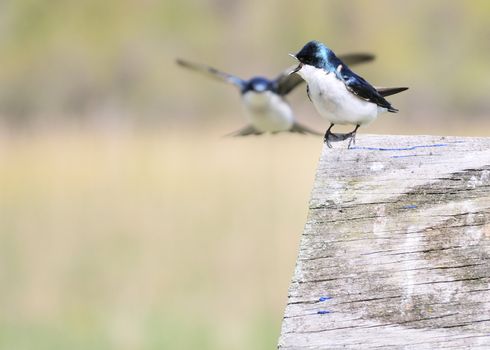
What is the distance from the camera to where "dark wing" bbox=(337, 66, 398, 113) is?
285cm

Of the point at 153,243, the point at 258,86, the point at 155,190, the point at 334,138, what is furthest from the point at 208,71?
the point at 334,138

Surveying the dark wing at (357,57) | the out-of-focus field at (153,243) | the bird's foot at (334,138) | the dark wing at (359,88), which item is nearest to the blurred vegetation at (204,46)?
the out-of-focus field at (153,243)

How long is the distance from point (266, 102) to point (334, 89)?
3655 millimetres

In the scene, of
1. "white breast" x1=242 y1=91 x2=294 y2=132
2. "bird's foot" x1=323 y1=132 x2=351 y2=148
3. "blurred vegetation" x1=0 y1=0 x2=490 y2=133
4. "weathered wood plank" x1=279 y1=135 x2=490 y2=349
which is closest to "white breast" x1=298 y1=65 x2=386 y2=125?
"bird's foot" x1=323 y1=132 x2=351 y2=148

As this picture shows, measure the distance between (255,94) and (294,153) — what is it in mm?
2907

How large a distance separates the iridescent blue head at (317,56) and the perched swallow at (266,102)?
3058 millimetres

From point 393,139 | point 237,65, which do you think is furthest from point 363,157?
point 237,65

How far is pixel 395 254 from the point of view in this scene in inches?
62.3

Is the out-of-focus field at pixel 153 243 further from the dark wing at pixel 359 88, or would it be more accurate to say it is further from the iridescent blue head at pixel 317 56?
the iridescent blue head at pixel 317 56

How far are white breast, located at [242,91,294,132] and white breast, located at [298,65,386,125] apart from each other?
131 inches

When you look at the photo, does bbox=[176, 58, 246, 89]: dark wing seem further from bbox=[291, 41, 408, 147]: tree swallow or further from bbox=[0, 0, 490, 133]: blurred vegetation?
bbox=[0, 0, 490, 133]: blurred vegetation

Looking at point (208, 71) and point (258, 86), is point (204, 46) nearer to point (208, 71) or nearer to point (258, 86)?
point (258, 86)

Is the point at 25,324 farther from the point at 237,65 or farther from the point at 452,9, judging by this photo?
the point at 452,9

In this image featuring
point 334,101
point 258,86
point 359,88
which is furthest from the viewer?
point 258,86
